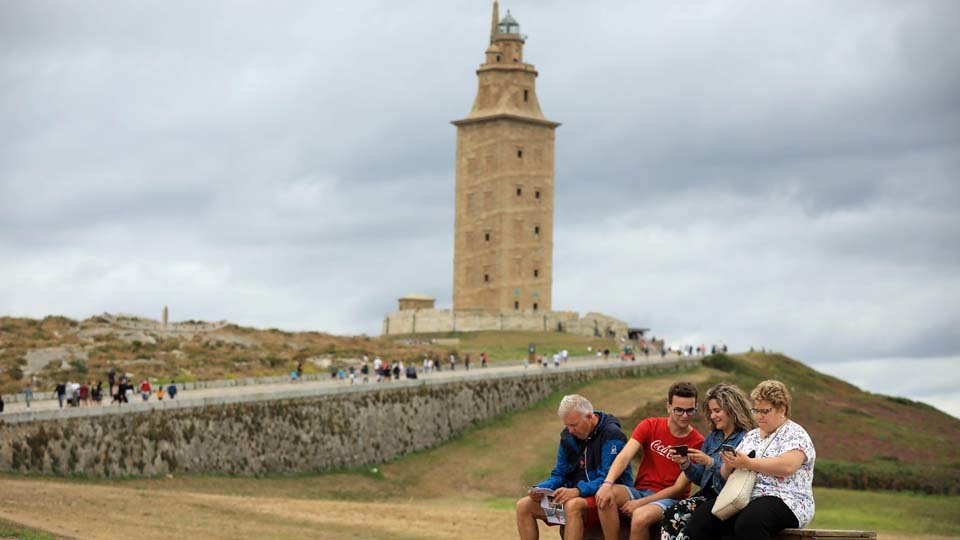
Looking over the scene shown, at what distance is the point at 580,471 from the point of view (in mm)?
13320

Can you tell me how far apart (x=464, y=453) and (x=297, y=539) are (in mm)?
22308

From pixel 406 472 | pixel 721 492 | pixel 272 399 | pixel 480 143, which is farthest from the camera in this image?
pixel 480 143

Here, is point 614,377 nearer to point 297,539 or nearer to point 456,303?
point 456,303

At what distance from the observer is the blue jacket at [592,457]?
13.0 metres

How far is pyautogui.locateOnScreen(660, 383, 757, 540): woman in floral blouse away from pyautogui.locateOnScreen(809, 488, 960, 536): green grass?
77.8ft

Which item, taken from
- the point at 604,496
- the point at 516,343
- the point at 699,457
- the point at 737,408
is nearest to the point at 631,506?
the point at 604,496

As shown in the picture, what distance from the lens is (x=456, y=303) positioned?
299ft

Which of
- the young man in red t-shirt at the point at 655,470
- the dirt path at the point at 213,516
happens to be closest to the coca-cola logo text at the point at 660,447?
the young man in red t-shirt at the point at 655,470

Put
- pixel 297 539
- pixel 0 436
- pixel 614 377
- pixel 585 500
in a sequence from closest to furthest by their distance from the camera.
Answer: pixel 585 500 < pixel 297 539 < pixel 0 436 < pixel 614 377

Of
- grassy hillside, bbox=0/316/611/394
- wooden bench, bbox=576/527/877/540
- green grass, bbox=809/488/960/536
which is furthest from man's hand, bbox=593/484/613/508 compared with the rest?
grassy hillside, bbox=0/316/611/394

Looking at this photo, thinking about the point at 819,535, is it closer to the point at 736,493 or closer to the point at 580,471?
the point at 736,493

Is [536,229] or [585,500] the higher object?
[536,229]

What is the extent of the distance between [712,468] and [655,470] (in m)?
0.85

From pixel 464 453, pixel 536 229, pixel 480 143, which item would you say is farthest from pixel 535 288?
pixel 464 453
